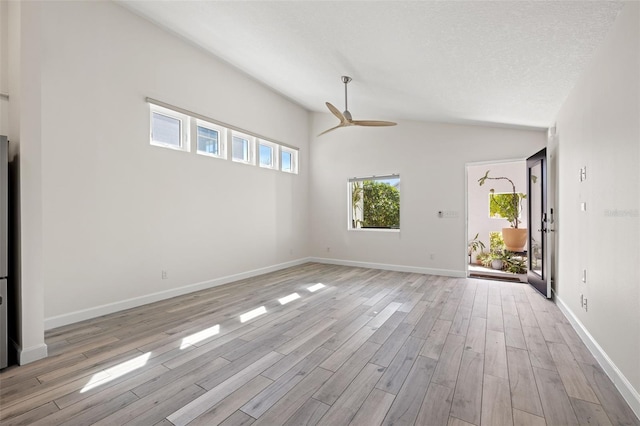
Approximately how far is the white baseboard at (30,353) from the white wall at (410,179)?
16.9ft

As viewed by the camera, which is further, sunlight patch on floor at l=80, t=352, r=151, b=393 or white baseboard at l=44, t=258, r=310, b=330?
white baseboard at l=44, t=258, r=310, b=330

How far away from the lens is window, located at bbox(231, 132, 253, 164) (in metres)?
5.18

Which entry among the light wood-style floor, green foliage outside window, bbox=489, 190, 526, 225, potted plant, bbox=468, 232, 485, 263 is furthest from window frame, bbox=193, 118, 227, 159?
green foliage outside window, bbox=489, 190, 526, 225

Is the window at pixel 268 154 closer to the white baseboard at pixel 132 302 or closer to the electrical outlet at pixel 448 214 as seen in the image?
the white baseboard at pixel 132 302

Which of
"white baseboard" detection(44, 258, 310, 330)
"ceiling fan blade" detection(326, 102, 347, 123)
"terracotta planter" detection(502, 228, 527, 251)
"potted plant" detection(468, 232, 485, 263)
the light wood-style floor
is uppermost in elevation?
"ceiling fan blade" detection(326, 102, 347, 123)

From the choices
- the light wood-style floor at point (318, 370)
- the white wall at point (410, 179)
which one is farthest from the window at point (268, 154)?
the light wood-style floor at point (318, 370)

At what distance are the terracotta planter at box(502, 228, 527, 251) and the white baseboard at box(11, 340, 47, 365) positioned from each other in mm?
8020

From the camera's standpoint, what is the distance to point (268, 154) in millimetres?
6000

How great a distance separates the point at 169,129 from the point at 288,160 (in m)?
2.84

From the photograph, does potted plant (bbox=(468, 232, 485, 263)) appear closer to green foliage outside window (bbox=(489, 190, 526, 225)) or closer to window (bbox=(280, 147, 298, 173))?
green foliage outside window (bbox=(489, 190, 526, 225))

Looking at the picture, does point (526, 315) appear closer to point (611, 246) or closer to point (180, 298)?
point (611, 246)

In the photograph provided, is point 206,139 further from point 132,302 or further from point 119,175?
point 132,302

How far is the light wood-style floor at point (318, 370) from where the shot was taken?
168 cm

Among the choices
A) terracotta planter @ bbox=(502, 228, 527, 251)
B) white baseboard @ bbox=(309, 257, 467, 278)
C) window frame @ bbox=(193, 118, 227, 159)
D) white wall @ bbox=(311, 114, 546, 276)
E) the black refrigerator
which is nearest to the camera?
the black refrigerator
